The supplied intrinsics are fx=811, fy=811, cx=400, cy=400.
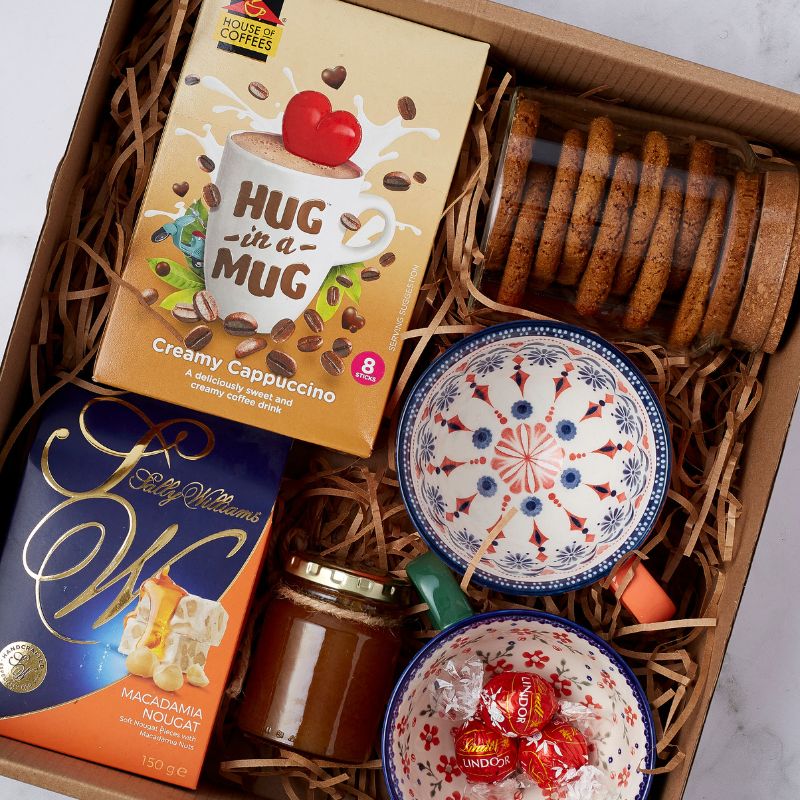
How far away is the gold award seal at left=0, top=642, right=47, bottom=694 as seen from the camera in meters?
1.14

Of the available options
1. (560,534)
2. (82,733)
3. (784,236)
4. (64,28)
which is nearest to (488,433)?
(560,534)

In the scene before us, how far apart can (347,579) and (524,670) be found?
1.02 ft

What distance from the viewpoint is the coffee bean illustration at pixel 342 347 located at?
113cm

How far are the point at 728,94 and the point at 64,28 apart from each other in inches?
40.5

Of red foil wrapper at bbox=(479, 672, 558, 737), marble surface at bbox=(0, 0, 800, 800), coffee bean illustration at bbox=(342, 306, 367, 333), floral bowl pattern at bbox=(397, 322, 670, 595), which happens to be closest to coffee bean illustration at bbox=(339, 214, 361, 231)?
coffee bean illustration at bbox=(342, 306, 367, 333)

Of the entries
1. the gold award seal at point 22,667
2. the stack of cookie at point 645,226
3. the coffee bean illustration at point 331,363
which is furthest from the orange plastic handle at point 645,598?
the gold award seal at point 22,667

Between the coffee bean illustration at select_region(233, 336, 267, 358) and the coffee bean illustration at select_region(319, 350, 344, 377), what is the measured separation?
8 cm

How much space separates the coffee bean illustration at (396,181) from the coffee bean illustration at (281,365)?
0.90ft

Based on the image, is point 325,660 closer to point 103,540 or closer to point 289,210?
point 103,540

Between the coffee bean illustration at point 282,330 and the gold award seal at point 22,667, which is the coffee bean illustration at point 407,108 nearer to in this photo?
the coffee bean illustration at point 282,330

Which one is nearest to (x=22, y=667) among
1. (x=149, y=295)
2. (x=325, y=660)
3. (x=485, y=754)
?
(x=325, y=660)

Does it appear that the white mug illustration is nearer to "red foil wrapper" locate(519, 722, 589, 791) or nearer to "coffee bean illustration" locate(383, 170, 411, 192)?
"coffee bean illustration" locate(383, 170, 411, 192)

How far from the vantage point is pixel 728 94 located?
43.8 inches

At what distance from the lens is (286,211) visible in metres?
1.11
